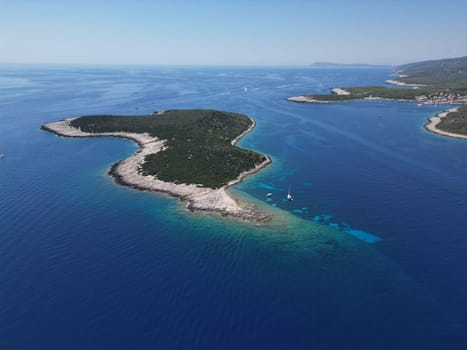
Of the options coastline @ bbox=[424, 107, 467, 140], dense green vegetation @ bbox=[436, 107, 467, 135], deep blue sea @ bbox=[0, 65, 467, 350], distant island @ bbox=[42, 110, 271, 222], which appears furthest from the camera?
dense green vegetation @ bbox=[436, 107, 467, 135]

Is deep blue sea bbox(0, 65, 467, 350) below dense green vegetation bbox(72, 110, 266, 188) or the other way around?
below

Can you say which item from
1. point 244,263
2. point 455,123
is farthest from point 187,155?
point 455,123

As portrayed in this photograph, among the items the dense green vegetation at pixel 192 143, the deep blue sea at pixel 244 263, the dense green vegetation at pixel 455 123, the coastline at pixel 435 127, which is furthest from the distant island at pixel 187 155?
the dense green vegetation at pixel 455 123

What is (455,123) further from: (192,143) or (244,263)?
(244,263)

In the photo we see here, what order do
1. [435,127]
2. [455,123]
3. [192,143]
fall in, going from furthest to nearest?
[435,127], [455,123], [192,143]

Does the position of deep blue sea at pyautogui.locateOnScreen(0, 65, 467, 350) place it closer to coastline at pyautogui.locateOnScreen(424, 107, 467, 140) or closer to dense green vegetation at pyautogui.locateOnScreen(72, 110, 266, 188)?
dense green vegetation at pyautogui.locateOnScreen(72, 110, 266, 188)

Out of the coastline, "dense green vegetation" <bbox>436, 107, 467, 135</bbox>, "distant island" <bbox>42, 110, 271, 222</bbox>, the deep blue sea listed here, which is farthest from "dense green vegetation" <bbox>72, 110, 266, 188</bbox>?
"dense green vegetation" <bbox>436, 107, 467, 135</bbox>

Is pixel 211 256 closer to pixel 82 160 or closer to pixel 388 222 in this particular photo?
pixel 388 222
